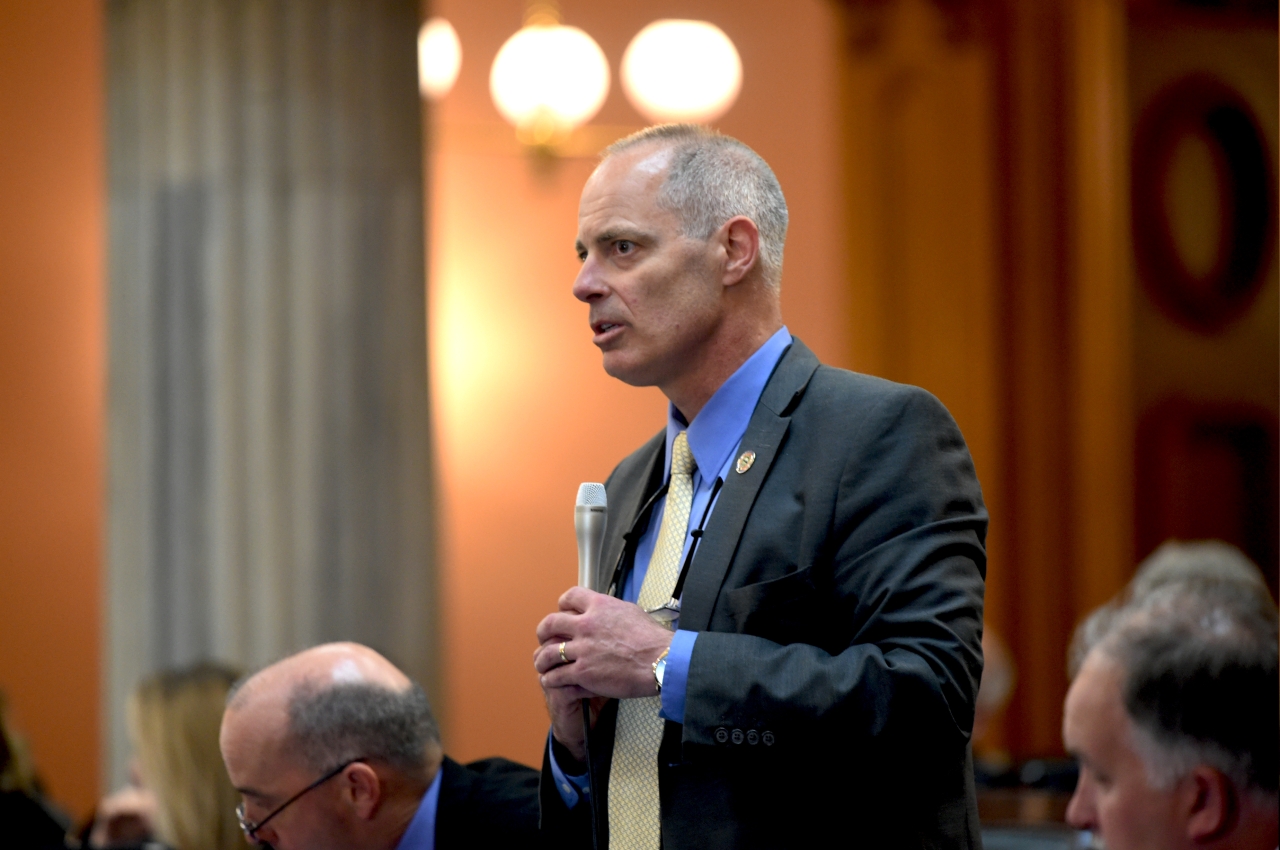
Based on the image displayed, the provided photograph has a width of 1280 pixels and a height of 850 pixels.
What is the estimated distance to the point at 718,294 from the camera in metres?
1.80

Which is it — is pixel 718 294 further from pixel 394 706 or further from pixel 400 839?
pixel 400 839

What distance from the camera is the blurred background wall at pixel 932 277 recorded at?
7.28m

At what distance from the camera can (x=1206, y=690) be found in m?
1.48

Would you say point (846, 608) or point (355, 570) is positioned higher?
point (846, 608)

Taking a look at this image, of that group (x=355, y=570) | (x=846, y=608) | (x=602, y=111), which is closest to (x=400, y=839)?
(x=846, y=608)

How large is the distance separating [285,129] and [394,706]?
9.02 ft

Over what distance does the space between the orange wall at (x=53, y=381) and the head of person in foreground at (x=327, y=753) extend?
5.15 metres

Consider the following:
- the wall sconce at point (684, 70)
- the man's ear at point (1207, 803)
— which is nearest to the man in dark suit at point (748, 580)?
the man's ear at point (1207, 803)

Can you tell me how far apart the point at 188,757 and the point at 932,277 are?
5154 millimetres

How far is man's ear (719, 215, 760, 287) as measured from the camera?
1804mm

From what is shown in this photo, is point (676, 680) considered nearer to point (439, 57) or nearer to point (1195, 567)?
point (1195, 567)

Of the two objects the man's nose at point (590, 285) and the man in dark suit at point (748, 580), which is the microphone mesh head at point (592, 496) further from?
the man's nose at point (590, 285)

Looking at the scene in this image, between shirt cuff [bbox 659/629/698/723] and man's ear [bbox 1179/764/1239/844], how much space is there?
479 millimetres

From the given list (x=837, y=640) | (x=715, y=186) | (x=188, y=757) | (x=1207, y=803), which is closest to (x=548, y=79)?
(x=188, y=757)
